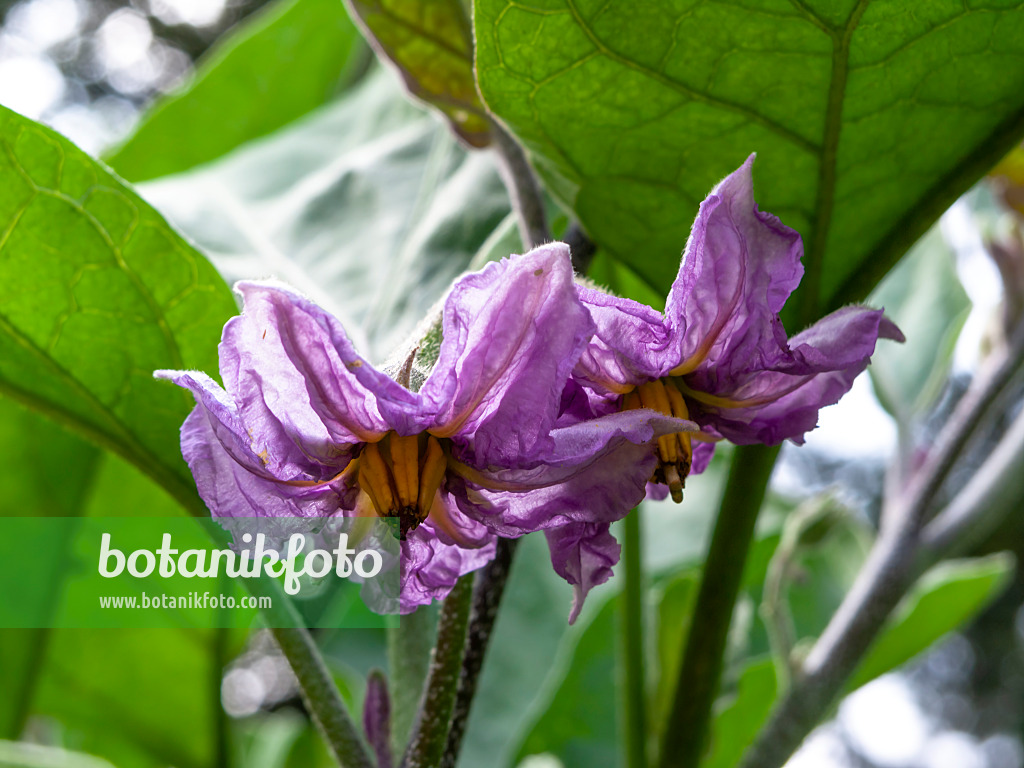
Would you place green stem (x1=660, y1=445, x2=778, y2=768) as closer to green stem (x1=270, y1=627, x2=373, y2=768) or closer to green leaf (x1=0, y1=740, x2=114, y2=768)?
green stem (x1=270, y1=627, x2=373, y2=768)

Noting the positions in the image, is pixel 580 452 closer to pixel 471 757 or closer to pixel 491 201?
pixel 491 201

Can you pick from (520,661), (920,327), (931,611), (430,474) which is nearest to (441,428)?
(430,474)

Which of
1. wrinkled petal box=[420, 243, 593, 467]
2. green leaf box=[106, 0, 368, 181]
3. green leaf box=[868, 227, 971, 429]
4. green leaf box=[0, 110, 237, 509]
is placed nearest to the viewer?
wrinkled petal box=[420, 243, 593, 467]

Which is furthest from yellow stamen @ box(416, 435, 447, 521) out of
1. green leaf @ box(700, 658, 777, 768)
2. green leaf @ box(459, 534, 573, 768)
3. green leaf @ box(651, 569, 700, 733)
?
green leaf @ box(700, 658, 777, 768)

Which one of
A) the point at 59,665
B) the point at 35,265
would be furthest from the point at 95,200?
the point at 59,665

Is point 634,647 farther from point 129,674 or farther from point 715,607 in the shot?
point 129,674
